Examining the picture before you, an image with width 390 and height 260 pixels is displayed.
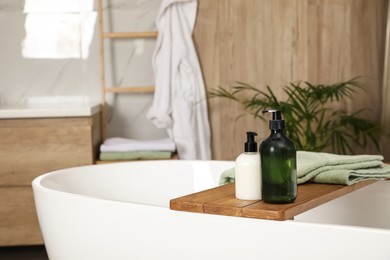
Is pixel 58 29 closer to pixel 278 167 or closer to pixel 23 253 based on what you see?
pixel 23 253

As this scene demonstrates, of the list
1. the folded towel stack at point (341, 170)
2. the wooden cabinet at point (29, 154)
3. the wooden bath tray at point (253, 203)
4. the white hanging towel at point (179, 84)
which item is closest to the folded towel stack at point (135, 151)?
the wooden cabinet at point (29, 154)

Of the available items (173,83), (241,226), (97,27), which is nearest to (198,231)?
(241,226)

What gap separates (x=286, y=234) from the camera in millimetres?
2076

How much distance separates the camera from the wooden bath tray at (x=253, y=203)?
207 centimetres

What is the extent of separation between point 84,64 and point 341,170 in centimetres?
254

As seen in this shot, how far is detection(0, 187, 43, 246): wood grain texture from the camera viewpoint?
406cm

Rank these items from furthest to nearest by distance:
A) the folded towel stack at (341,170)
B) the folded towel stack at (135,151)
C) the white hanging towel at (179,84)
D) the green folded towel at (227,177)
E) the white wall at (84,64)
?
the white wall at (84,64)
the white hanging towel at (179,84)
the folded towel stack at (135,151)
the green folded towel at (227,177)
the folded towel stack at (341,170)

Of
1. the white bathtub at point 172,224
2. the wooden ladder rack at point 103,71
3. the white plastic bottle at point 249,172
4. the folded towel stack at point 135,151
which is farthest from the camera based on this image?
the wooden ladder rack at point 103,71

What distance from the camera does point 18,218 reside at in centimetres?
408

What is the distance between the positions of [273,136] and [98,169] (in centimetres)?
145

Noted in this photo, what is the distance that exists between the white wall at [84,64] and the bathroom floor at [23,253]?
904mm

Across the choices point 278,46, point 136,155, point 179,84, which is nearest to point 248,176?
point 136,155

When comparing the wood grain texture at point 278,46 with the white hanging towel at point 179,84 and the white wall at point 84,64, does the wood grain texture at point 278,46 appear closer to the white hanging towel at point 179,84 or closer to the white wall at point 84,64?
A: the white hanging towel at point 179,84

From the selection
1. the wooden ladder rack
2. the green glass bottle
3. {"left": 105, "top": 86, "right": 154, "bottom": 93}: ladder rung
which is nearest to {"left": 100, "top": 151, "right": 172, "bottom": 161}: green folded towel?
the wooden ladder rack
